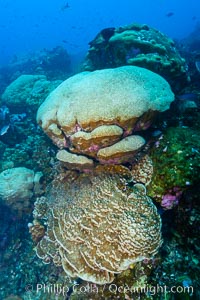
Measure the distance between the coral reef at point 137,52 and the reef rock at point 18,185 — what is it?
3652 mm

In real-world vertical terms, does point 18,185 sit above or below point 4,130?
below

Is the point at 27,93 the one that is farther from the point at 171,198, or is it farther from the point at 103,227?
the point at 171,198

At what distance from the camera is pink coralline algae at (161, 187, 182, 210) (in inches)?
139

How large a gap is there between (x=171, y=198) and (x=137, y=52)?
4.23 m

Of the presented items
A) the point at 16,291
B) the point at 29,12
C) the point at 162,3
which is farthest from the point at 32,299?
the point at 162,3

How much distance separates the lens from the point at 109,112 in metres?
3.95

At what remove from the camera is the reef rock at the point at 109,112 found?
12.9 ft

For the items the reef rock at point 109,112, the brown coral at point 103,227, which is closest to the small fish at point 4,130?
the reef rock at point 109,112

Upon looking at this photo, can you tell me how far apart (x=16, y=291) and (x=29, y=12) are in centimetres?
11775

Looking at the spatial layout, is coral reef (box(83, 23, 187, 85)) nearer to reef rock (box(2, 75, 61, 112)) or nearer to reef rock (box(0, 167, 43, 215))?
reef rock (box(2, 75, 61, 112))

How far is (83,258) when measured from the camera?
3711 millimetres

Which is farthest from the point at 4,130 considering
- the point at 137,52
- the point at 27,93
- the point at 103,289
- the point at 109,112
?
the point at 103,289

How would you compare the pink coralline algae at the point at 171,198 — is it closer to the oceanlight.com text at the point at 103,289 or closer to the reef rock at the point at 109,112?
the reef rock at the point at 109,112

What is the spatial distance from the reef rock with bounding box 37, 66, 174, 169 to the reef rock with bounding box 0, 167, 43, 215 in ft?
4.82
